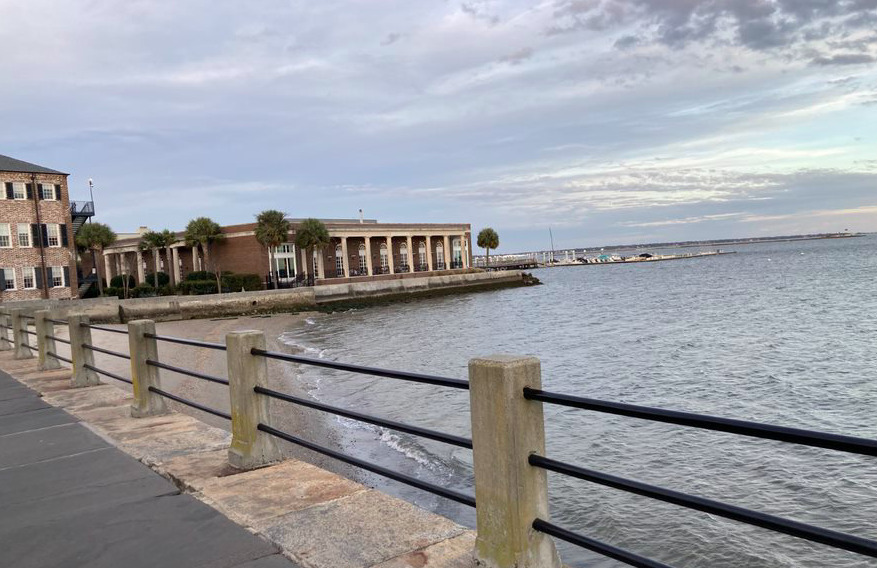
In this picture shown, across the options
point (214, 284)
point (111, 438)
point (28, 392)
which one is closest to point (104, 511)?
point (111, 438)

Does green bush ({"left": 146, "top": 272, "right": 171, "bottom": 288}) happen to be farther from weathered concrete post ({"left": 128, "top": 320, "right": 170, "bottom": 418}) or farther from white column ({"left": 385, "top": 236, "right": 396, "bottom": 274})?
weathered concrete post ({"left": 128, "top": 320, "right": 170, "bottom": 418})

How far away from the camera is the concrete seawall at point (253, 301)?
52906 millimetres

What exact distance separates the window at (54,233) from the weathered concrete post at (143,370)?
55015mm

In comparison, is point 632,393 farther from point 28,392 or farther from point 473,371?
point 473,371

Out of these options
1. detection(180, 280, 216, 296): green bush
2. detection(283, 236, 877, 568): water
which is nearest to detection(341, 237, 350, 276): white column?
detection(180, 280, 216, 296): green bush

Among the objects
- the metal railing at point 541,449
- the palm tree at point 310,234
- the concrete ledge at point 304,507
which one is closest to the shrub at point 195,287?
the palm tree at point 310,234

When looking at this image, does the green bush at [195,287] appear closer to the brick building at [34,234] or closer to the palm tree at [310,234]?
the brick building at [34,234]

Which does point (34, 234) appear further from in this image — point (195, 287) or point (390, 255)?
point (390, 255)

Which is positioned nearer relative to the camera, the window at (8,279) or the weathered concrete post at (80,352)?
the weathered concrete post at (80,352)

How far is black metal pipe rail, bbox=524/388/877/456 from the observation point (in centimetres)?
255

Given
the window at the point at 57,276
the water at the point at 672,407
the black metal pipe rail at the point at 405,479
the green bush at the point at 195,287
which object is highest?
the window at the point at 57,276

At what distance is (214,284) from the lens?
68.7 m

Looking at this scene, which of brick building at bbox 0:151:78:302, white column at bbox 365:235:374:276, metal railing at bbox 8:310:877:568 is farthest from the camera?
white column at bbox 365:235:374:276

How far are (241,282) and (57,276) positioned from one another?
18.0 meters
